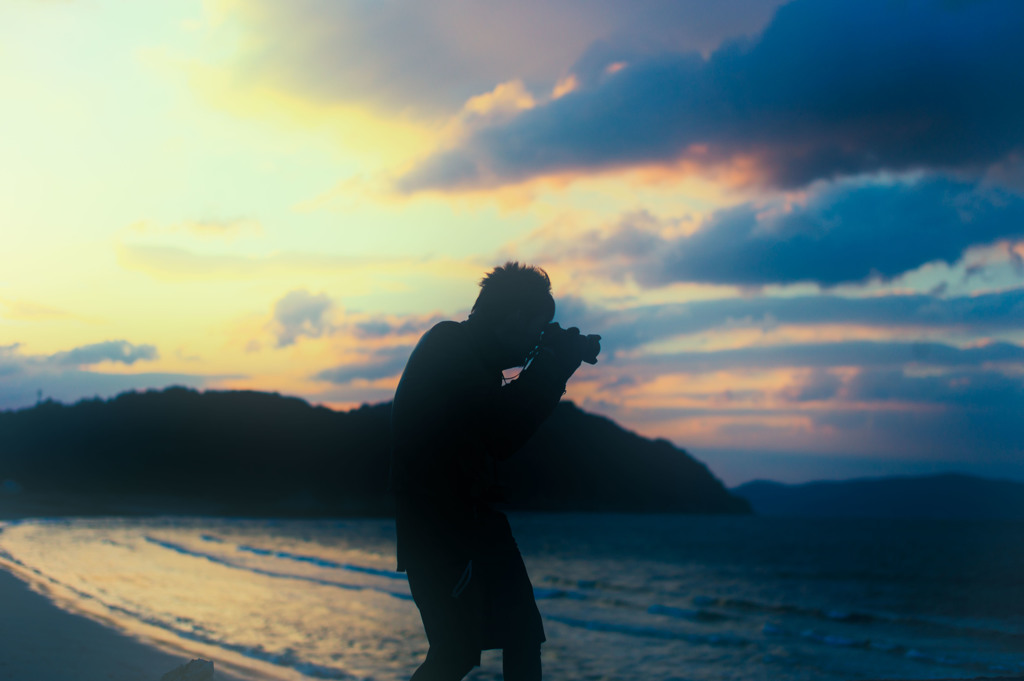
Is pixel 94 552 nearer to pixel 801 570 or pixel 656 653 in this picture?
pixel 656 653

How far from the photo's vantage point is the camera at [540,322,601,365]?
1951 millimetres

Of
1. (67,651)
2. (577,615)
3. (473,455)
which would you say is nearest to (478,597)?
(473,455)

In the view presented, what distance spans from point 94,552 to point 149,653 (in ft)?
45.0

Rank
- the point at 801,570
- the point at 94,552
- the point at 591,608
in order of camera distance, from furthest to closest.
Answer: the point at 801,570, the point at 94,552, the point at 591,608

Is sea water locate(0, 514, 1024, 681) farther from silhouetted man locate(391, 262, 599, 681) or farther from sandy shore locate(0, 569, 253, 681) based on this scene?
silhouetted man locate(391, 262, 599, 681)

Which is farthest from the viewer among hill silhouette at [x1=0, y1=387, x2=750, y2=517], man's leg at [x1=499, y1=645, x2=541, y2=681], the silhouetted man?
hill silhouette at [x1=0, y1=387, x2=750, y2=517]

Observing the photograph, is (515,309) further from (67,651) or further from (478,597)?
(67,651)

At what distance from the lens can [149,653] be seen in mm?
6887

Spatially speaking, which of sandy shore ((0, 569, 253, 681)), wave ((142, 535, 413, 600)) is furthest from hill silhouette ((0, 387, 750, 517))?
sandy shore ((0, 569, 253, 681))

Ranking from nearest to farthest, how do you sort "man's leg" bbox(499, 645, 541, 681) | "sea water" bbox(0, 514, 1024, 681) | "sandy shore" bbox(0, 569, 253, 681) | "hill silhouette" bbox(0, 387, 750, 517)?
"man's leg" bbox(499, 645, 541, 681), "sandy shore" bbox(0, 569, 253, 681), "sea water" bbox(0, 514, 1024, 681), "hill silhouette" bbox(0, 387, 750, 517)

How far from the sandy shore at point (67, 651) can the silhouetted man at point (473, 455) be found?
15.6 feet

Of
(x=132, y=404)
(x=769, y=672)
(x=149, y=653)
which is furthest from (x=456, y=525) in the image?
(x=132, y=404)

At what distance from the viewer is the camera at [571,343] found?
6.40 feet

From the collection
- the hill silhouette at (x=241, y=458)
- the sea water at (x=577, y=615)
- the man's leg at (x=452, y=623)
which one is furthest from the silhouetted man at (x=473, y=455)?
the hill silhouette at (x=241, y=458)
